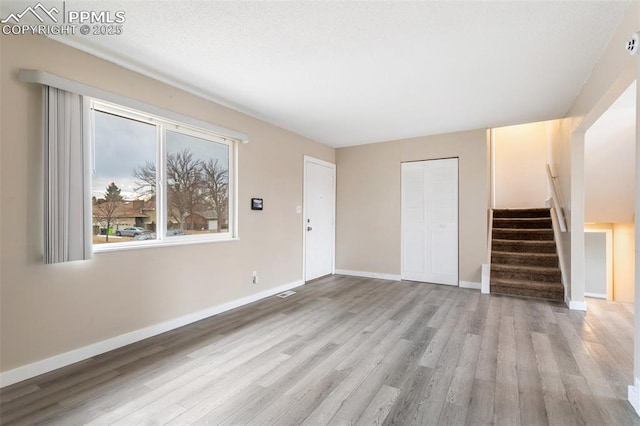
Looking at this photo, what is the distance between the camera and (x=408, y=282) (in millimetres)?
5098

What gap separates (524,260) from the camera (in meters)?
4.66

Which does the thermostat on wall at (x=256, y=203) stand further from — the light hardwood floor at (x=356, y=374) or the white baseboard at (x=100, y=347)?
the light hardwood floor at (x=356, y=374)

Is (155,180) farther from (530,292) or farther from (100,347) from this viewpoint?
(530,292)

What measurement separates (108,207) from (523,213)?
22.0 feet

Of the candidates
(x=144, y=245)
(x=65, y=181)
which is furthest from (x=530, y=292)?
(x=65, y=181)

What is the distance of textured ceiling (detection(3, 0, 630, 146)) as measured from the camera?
6.29 feet

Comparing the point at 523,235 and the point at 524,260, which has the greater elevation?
the point at 523,235

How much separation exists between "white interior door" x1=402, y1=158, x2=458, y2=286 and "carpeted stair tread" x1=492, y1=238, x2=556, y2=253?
37.7 inches

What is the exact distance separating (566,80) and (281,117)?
3.27 m

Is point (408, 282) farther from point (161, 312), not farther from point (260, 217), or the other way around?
point (161, 312)

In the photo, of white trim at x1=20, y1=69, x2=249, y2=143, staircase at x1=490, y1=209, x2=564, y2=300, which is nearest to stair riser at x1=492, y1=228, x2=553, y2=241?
staircase at x1=490, y1=209, x2=564, y2=300

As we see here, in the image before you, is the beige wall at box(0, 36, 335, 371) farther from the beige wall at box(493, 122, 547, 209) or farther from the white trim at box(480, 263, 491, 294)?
the beige wall at box(493, 122, 547, 209)

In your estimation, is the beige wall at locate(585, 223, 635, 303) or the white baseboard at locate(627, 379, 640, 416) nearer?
the white baseboard at locate(627, 379, 640, 416)

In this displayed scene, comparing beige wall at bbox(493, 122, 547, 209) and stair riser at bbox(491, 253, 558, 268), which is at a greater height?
beige wall at bbox(493, 122, 547, 209)
